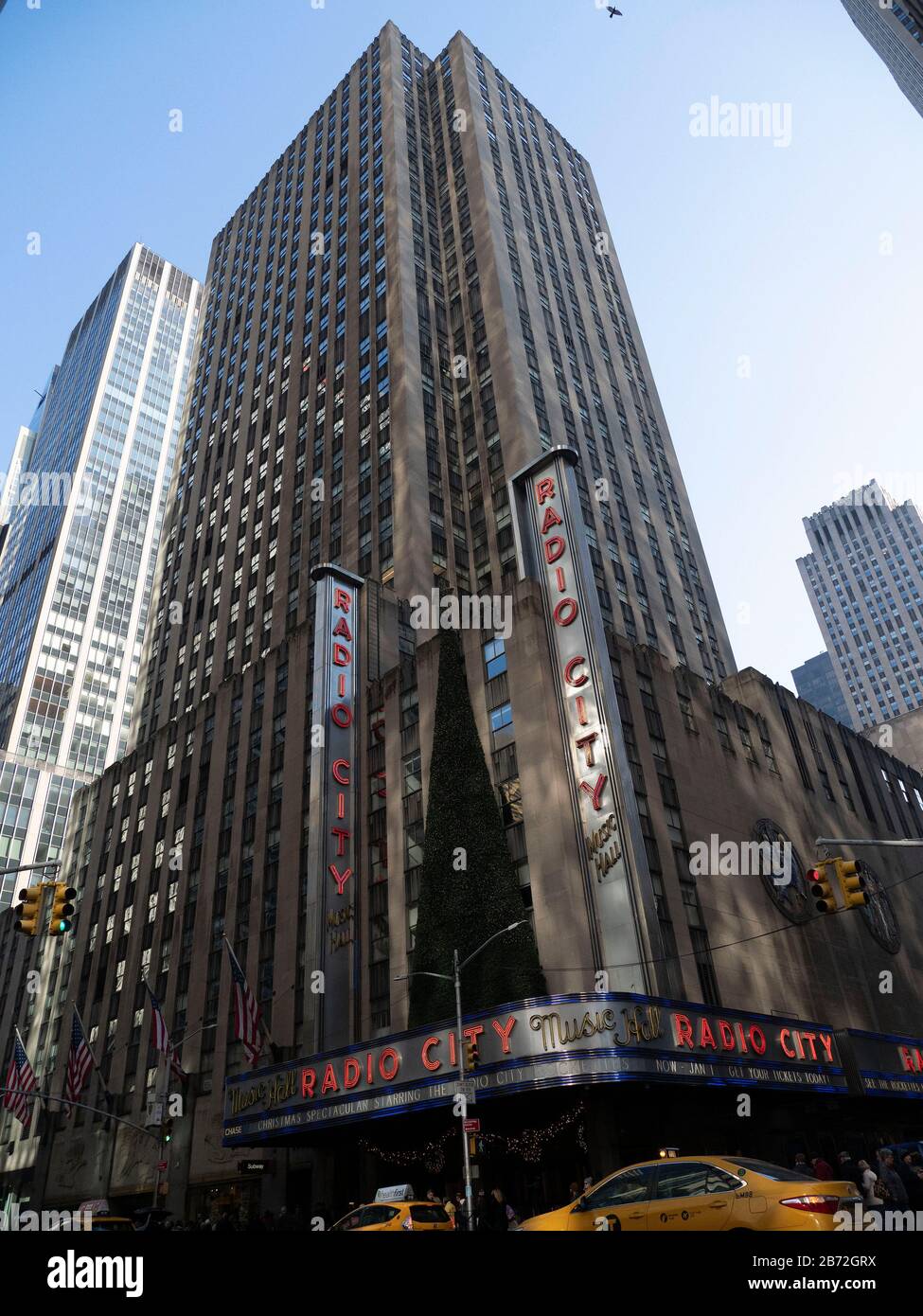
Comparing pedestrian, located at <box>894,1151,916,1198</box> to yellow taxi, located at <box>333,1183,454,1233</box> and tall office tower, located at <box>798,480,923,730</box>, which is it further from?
tall office tower, located at <box>798,480,923,730</box>

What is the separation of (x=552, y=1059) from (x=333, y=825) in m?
19.9

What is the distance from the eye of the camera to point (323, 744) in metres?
49.3

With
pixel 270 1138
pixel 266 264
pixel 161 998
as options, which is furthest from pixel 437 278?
pixel 270 1138

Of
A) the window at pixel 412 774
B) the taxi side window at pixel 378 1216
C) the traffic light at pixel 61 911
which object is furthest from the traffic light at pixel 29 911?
the window at pixel 412 774

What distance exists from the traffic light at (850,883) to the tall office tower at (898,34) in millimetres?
111860

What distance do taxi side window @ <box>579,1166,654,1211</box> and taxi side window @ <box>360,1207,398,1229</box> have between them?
25.4ft

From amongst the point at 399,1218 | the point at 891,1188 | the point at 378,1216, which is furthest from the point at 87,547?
the point at 891,1188

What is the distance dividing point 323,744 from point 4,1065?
5048cm

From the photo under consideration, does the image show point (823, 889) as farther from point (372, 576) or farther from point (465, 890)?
point (372, 576)

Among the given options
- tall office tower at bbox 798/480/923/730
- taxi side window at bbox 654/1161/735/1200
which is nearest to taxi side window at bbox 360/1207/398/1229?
taxi side window at bbox 654/1161/735/1200

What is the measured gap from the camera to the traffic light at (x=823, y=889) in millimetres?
20953

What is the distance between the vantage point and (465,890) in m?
39.3

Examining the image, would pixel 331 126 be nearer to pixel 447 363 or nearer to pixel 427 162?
pixel 427 162

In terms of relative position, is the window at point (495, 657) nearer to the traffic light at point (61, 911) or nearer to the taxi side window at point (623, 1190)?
the traffic light at point (61, 911)
